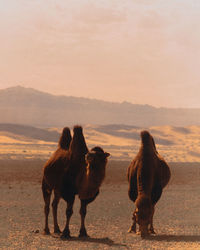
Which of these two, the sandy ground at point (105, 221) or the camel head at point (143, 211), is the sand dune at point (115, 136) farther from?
the camel head at point (143, 211)

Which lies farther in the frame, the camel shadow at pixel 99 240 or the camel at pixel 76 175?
the camel shadow at pixel 99 240

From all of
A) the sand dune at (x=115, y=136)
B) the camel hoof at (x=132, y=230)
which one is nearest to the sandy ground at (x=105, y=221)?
the camel hoof at (x=132, y=230)

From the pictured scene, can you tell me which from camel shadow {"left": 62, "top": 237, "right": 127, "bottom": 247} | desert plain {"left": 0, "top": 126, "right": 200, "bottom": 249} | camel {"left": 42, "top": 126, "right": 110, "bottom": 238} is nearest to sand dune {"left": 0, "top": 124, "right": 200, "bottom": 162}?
desert plain {"left": 0, "top": 126, "right": 200, "bottom": 249}

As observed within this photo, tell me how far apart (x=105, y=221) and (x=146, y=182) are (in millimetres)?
3965

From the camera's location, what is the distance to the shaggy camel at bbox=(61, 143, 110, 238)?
10289 millimetres

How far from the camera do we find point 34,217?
1528 centimetres

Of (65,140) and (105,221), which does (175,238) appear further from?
(65,140)

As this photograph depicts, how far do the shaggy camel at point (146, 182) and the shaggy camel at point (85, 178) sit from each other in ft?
3.38

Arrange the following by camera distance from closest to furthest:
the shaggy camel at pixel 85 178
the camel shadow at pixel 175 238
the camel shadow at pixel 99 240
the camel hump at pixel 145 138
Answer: the shaggy camel at pixel 85 178
the camel shadow at pixel 99 240
the camel shadow at pixel 175 238
the camel hump at pixel 145 138

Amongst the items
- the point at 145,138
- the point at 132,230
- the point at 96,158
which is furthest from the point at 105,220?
the point at 96,158

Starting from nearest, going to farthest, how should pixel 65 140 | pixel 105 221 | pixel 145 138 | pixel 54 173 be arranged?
pixel 54 173, pixel 145 138, pixel 65 140, pixel 105 221

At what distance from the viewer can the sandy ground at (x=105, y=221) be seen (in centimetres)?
1080

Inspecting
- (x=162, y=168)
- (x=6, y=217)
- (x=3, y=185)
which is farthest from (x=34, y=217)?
(x=3, y=185)

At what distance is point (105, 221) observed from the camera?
14.6m
